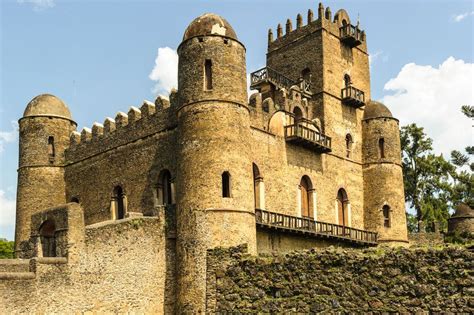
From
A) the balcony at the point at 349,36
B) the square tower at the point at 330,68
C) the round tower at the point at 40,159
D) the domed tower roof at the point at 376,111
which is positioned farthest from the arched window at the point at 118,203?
the balcony at the point at 349,36

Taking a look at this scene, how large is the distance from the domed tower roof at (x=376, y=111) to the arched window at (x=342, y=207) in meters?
5.09

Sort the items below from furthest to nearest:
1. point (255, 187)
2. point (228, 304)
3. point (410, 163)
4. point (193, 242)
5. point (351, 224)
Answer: point (410, 163), point (351, 224), point (255, 187), point (193, 242), point (228, 304)

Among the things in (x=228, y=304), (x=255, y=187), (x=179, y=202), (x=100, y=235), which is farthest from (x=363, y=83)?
(x=228, y=304)

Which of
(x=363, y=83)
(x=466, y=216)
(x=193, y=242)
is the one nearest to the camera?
(x=193, y=242)

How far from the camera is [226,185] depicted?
89.6ft

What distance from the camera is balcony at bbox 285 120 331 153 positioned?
3344 centimetres

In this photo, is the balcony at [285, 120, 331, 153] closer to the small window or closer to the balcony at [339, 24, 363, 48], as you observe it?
the small window

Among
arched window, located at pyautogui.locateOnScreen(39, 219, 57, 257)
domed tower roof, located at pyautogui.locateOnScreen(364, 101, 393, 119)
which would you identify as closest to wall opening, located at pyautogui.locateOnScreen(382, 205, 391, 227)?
domed tower roof, located at pyautogui.locateOnScreen(364, 101, 393, 119)

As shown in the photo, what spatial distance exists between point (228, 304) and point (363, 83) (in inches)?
985

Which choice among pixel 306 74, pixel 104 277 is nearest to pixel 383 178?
pixel 306 74

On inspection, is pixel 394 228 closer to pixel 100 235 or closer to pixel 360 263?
pixel 100 235

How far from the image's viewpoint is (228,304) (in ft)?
60.5

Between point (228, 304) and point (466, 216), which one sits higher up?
point (466, 216)

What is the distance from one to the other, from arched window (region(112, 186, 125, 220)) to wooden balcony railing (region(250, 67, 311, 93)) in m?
8.26
